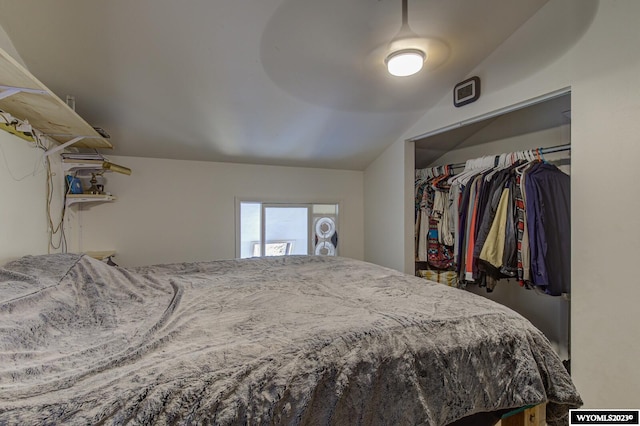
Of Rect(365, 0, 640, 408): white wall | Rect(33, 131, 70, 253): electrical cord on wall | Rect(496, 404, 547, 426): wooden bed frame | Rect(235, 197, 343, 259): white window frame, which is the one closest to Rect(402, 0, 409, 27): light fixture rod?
Rect(365, 0, 640, 408): white wall

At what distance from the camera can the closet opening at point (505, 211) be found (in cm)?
196

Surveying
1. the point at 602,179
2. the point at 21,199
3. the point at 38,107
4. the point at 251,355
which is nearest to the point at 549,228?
the point at 602,179

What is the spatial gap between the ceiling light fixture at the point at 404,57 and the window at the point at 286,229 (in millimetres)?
2020

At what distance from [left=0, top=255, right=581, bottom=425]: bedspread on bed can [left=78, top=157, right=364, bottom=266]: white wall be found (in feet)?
4.72

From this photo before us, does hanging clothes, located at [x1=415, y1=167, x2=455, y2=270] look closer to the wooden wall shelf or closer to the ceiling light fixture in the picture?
the ceiling light fixture

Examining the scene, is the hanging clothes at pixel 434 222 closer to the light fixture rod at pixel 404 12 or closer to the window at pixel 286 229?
the window at pixel 286 229

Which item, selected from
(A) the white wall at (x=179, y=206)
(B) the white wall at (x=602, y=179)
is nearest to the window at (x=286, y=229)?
(A) the white wall at (x=179, y=206)

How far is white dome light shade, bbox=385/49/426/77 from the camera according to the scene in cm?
168

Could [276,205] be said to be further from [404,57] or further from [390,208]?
[404,57]

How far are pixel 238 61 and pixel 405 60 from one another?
41.7 inches

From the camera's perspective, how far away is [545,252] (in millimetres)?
1856

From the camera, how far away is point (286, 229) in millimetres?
3488

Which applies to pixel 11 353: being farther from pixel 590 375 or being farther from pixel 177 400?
pixel 590 375

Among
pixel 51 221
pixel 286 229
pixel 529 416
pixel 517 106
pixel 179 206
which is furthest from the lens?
pixel 286 229
